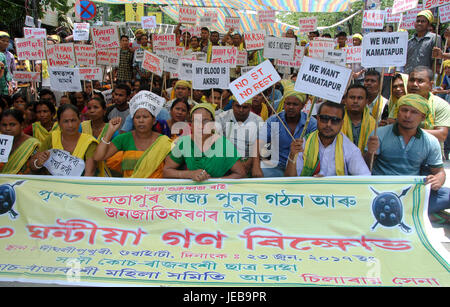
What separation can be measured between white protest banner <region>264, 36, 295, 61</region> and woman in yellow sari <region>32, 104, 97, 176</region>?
3.95m

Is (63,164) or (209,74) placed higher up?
(209,74)

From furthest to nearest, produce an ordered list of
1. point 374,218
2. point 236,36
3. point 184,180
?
point 236,36 < point 184,180 < point 374,218

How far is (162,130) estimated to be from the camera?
5.00 meters

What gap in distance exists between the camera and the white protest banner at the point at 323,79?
3.63m

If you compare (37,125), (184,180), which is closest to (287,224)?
(184,180)

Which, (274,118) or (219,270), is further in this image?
(274,118)

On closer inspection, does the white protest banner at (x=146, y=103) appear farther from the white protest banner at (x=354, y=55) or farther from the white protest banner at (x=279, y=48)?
the white protest banner at (x=354, y=55)

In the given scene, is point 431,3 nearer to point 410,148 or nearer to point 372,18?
point 372,18

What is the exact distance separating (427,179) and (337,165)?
2.44 ft

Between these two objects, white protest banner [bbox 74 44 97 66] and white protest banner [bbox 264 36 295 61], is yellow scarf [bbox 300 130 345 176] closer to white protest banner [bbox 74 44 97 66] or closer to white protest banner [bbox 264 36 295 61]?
white protest banner [bbox 264 36 295 61]

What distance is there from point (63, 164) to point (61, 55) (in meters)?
3.64

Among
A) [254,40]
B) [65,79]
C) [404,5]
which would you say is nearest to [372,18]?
[254,40]

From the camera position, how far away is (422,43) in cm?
762

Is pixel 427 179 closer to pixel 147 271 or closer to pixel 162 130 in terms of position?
pixel 147 271
